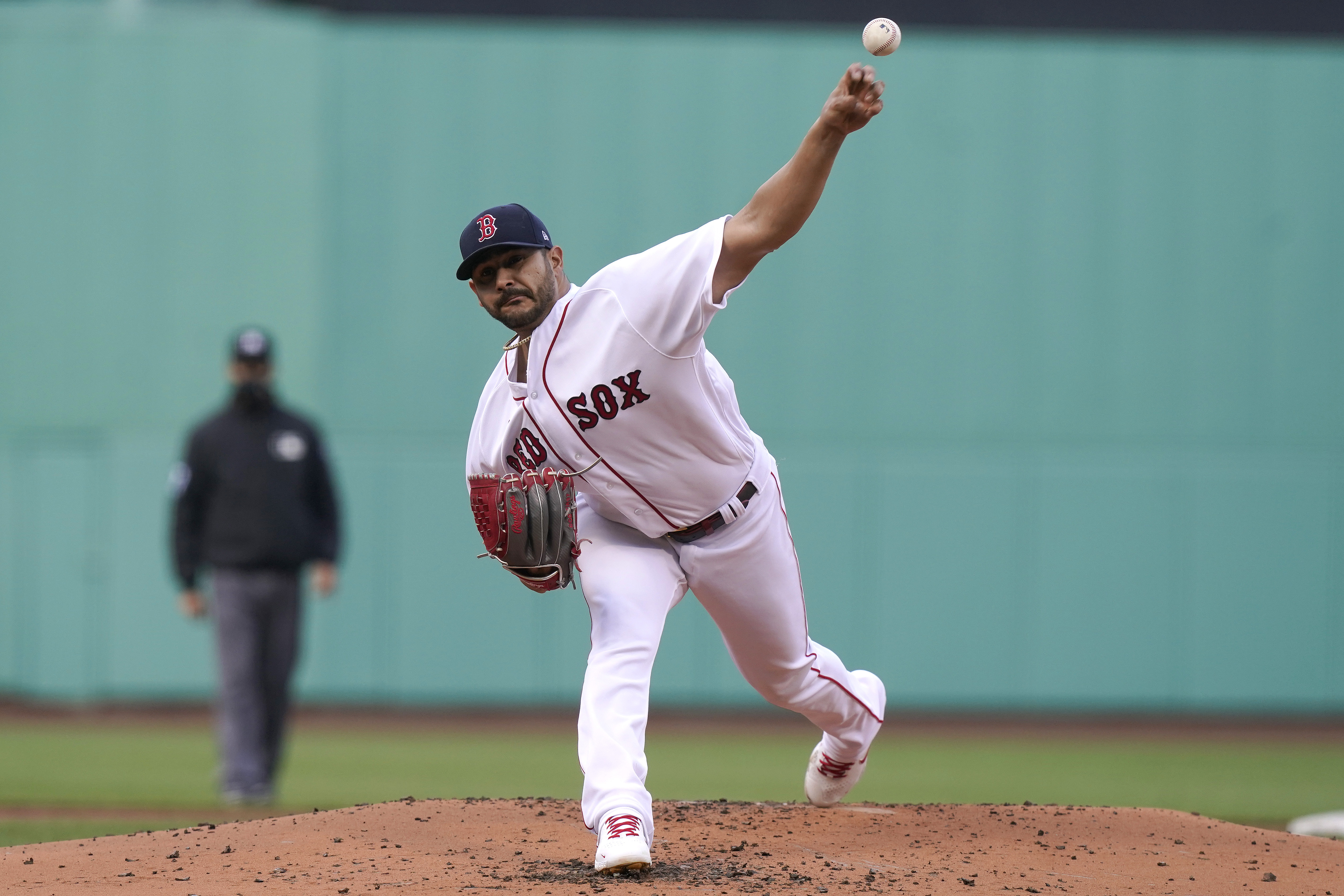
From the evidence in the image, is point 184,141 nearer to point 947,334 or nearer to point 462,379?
point 462,379

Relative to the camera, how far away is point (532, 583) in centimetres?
391

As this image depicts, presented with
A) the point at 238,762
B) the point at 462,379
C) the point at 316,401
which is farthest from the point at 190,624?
the point at 238,762

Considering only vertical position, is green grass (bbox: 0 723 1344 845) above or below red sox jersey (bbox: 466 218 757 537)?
below

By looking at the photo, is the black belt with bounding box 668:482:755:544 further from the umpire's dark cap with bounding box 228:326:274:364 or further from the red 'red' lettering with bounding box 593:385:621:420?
the umpire's dark cap with bounding box 228:326:274:364

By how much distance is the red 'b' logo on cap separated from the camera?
3.62 metres

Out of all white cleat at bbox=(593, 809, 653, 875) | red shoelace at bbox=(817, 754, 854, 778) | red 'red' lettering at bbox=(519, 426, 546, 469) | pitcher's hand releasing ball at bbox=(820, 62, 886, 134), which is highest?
pitcher's hand releasing ball at bbox=(820, 62, 886, 134)

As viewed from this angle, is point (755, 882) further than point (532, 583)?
No

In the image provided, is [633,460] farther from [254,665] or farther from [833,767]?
[254,665]

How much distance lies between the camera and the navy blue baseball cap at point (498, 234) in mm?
3615

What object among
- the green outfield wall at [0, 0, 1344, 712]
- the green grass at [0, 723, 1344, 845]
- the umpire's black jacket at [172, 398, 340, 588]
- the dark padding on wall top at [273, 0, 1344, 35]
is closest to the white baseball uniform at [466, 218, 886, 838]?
the green grass at [0, 723, 1344, 845]

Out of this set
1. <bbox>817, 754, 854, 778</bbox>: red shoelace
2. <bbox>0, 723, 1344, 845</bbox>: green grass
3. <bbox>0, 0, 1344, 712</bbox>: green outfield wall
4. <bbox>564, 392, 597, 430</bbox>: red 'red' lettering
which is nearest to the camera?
<bbox>564, 392, 597, 430</bbox>: red 'red' lettering

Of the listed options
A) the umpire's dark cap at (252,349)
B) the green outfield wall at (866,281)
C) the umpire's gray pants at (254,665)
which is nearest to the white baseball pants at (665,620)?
the umpire's gray pants at (254,665)

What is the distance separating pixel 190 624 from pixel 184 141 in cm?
352

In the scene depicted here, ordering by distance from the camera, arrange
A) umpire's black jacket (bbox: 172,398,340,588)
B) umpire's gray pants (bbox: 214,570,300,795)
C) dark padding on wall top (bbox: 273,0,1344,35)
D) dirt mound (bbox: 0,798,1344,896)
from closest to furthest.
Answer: dirt mound (bbox: 0,798,1344,896), umpire's gray pants (bbox: 214,570,300,795), umpire's black jacket (bbox: 172,398,340,588), dark padding on wall top (bbox: 273,0,1344,35)
